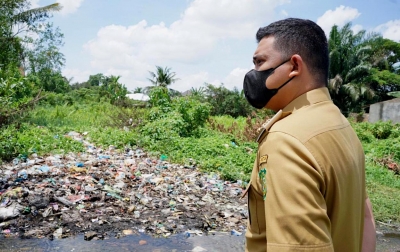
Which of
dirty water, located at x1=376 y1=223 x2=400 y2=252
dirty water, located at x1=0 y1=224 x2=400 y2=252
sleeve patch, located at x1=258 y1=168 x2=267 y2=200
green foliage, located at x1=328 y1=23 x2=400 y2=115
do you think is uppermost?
green foliage, located at x1=328 y1=23 x2=400 y2=115

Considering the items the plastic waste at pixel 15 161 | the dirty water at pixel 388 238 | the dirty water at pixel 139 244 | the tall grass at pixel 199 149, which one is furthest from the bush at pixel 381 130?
the plastic waste at pixel 15 161

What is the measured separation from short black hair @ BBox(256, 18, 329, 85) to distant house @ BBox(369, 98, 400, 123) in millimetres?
20231

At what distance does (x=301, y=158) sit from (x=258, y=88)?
15.2 inches

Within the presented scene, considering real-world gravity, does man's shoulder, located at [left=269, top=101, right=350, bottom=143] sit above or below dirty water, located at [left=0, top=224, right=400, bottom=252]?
above

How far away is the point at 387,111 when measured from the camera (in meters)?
19.5

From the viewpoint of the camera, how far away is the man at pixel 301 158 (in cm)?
84

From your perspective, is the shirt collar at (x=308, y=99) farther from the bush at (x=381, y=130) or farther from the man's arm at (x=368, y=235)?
the bush at (x=381, y=130)

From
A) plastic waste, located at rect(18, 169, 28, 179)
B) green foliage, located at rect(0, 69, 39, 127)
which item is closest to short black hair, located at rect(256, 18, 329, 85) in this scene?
green foliage, located at rect(0, 69, 39, 127)

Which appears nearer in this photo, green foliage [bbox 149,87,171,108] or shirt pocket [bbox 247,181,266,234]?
shirt pocket [bbox 247,181,266,234]

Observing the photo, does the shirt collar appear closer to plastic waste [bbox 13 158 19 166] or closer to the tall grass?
the tall grass

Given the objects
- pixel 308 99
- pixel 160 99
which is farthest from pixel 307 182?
pixel 160 99

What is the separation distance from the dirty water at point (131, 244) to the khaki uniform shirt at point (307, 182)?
2870 millimetres

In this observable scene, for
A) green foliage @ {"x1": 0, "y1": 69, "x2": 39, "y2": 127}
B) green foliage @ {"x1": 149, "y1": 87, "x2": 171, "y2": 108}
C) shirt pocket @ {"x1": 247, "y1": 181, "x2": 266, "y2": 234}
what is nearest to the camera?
shirt pocket @ {"x1": 247, "y1": 181, "x2": 266, "y2": 234}

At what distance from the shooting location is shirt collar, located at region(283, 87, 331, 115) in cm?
104
